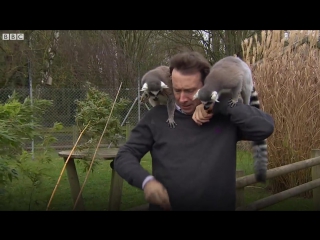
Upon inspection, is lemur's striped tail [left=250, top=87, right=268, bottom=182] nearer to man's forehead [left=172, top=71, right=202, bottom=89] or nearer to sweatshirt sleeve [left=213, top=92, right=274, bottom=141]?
sweatshirt sleeve [left=213, top=92, right=274, bottom=141]

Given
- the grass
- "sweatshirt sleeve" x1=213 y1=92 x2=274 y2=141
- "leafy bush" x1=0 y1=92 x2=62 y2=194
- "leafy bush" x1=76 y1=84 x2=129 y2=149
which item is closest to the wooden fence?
the grass

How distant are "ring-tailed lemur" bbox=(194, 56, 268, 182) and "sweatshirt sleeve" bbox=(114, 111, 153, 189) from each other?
0.98 feet

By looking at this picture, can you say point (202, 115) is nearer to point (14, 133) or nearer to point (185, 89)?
point (185, 89)

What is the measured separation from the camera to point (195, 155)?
183 cm

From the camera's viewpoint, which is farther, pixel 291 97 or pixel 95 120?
pixel 291 97

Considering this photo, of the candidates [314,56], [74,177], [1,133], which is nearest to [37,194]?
[74,177]

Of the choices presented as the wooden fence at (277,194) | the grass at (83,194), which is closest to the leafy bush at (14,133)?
the grass at (83,194)

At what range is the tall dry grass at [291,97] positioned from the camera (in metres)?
5.27

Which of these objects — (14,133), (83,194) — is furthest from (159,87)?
(83,194)

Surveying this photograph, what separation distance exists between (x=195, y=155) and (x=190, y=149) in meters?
0.04

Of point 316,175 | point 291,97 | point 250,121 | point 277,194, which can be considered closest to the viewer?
point 250,121

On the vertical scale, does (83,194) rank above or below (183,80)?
below

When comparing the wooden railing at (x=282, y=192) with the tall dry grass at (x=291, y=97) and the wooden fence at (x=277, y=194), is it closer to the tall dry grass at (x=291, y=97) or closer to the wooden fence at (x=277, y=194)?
the wooden fence at (x=277, y=194)

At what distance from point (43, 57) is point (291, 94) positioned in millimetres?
6889
